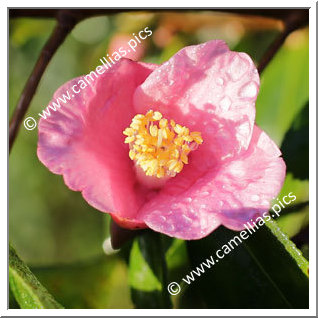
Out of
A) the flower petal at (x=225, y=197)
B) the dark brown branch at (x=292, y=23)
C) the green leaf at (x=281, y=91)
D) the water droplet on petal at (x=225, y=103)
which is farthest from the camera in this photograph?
the green leaf at (x=281, y=91)

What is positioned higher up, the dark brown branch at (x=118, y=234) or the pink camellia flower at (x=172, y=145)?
the pink camellia flower at (x=172, y=145)

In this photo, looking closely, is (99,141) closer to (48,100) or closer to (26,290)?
(26,290)

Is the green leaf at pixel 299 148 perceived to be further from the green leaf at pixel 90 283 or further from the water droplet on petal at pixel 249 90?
the green leaf at pixel 90 283

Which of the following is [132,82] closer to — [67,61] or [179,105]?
[179,105]

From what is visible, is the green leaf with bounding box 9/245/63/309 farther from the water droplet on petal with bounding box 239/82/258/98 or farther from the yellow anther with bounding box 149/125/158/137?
the water droplet on petal with bounding box 239/82/258/98

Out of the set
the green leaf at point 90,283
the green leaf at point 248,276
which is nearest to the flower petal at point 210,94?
the green leaf at point 248,276

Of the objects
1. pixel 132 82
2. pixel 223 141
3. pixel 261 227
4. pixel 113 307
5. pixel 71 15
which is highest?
pixel 71 15
